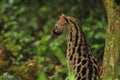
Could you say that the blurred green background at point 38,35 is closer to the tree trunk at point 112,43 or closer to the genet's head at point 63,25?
the genet's head at point 63,25

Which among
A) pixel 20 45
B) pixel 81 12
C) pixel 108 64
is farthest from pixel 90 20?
→ pixel 108 64

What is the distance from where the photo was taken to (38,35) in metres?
10.8

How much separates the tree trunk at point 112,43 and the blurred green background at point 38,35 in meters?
0.80

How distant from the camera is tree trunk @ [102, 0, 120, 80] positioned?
6379 millimetres

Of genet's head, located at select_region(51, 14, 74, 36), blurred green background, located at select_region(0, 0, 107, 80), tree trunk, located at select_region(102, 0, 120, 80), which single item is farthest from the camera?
blurred green background, located at select_region(0, 0, 107, 80)

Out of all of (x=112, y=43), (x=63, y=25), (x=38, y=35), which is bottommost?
(x=112, y=43)

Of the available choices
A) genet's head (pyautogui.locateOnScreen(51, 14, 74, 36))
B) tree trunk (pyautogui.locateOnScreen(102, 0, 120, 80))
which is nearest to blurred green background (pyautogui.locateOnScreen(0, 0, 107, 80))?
genet's head (pyautogui.locateOnScreen(51, 14, 74, 36))

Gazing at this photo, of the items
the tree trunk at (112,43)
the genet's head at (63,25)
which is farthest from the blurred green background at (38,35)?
the tree trunk at (112,43)

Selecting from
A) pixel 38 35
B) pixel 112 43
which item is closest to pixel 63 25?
pixel 112 43

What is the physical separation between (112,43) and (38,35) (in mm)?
4473

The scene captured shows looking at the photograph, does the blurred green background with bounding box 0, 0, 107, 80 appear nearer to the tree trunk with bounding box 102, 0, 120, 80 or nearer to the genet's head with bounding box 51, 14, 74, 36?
the genet's head with bounding box 51, 14, 74, 36

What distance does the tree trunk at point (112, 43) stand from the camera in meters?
6.38

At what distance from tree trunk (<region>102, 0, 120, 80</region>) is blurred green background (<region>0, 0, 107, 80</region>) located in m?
0.80

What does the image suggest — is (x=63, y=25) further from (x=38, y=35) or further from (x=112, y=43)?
(x=38, y=35)
